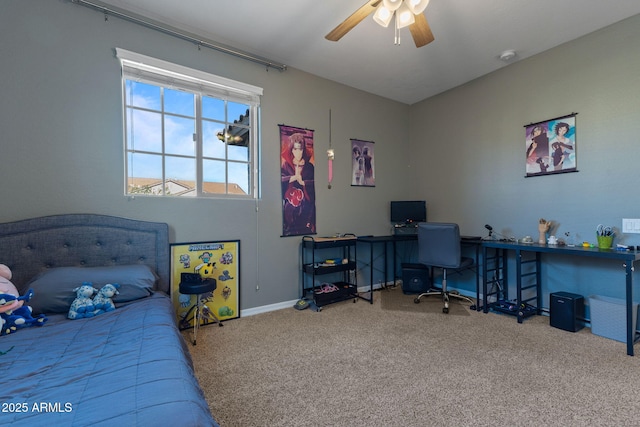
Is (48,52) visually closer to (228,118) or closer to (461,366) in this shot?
(228,118)

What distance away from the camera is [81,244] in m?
2.22

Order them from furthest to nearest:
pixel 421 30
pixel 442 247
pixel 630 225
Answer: pixel 442 247, pixel 630 225, pixel 421 30

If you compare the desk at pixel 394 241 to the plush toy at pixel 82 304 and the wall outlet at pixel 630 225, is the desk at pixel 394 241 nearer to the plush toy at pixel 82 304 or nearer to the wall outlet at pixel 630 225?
the wall outlet at pixel 630 225

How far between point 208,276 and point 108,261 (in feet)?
2.79

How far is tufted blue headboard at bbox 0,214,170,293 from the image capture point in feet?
6.66

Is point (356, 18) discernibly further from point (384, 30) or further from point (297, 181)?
point (297, 181)

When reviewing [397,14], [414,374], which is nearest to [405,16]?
[397,14]

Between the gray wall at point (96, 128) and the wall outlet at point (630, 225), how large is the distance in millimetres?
3265

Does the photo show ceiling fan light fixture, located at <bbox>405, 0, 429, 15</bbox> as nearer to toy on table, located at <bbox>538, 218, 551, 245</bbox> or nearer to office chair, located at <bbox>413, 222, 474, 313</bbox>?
office chair, located at <bbox>413, 222, 474, 313</bbox>

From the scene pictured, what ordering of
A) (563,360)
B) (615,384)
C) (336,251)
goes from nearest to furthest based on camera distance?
(615,384) → (563,360) → (336,251)

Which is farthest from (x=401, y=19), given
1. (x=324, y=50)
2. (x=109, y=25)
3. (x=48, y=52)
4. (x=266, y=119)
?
(x=48, y=52)

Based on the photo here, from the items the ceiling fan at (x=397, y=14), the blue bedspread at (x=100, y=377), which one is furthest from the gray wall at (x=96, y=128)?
the ceiling fan at (x=397, y=14)

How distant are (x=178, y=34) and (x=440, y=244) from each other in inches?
140

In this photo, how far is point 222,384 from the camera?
5.98 feet
